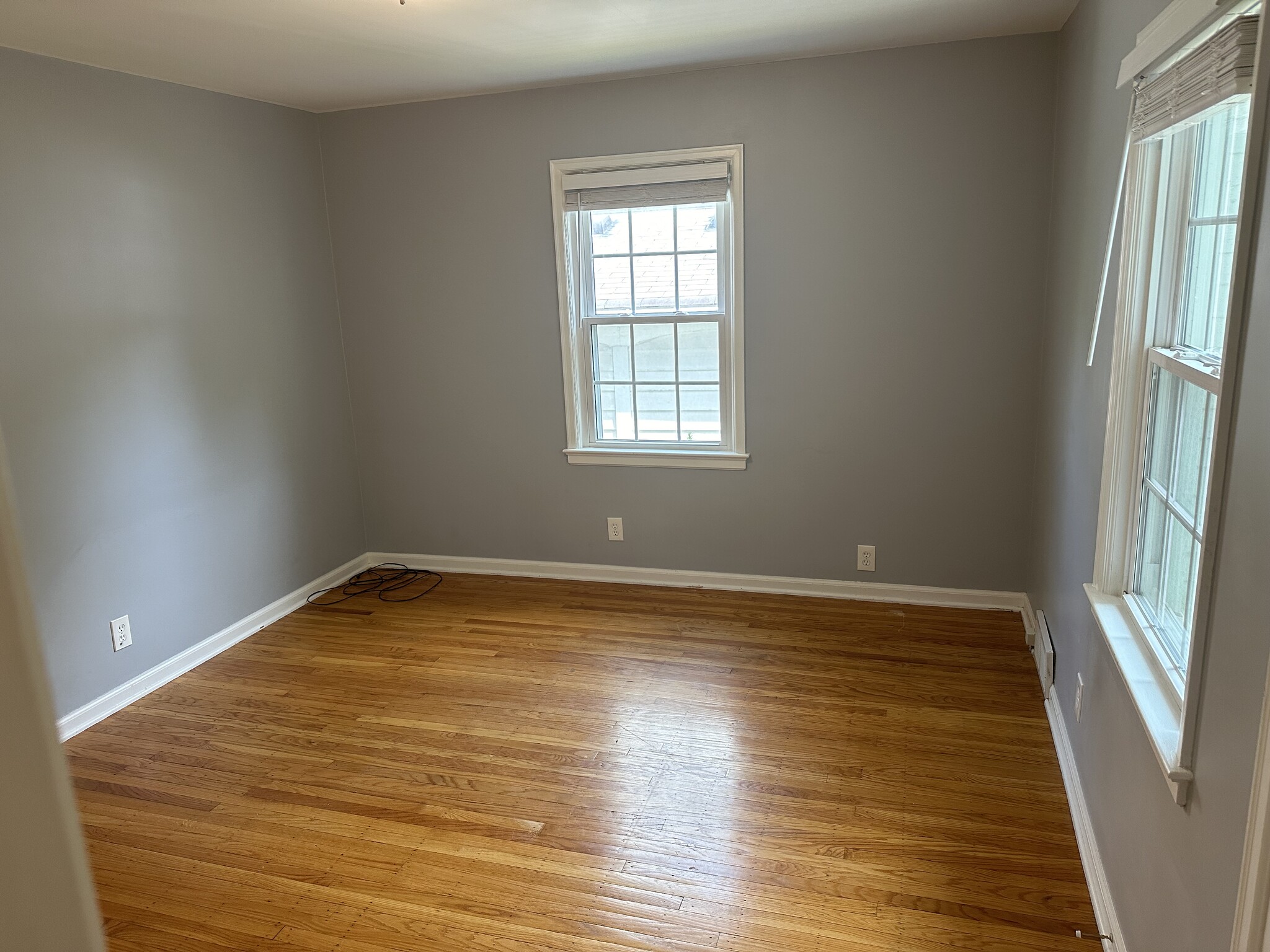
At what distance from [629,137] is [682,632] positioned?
90.6 inches

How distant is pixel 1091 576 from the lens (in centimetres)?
252

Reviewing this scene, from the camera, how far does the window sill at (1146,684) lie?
1574mm

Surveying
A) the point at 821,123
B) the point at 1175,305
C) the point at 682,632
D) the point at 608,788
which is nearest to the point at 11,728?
the point at 1175,305

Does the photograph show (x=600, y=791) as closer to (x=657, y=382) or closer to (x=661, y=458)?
(x=661, y=458)

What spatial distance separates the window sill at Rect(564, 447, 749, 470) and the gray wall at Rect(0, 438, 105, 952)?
3856mm

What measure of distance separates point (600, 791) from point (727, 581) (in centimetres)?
179

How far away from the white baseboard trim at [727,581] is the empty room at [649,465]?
2 cm

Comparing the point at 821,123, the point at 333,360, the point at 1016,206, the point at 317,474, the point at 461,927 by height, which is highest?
the point at 821,123

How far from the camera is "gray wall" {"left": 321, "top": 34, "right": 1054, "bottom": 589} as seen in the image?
3678 mm

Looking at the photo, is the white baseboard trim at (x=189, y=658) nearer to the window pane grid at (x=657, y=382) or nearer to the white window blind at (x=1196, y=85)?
the window pane grid at (x=657, y=382)

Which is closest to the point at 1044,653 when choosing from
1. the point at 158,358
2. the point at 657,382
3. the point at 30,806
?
the point at 657,382

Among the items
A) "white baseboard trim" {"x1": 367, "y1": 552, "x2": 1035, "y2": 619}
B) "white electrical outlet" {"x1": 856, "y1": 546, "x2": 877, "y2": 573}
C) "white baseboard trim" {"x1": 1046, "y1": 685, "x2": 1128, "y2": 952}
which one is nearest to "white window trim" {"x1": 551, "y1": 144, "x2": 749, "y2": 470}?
"white baseboard trim" {"x1": 367, "y1": 552, "x2": 1035, "y2": 619}

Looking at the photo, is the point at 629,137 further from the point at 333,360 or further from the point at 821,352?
the point at 333,360

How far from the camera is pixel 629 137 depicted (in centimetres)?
403
